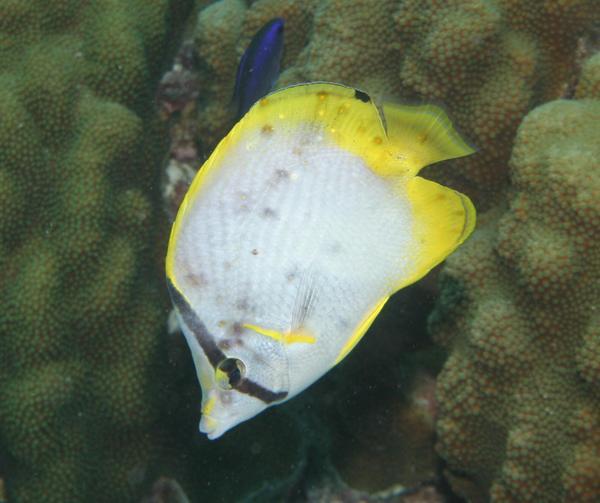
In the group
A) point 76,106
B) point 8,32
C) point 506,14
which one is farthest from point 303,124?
point 8,32

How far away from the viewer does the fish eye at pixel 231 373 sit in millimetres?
1444

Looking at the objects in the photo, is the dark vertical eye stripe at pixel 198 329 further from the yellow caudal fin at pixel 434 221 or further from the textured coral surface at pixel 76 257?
the textured coral surface at pixel 76 257

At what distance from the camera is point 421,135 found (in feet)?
4.83

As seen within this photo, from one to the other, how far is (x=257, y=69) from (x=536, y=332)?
1709 millimetres

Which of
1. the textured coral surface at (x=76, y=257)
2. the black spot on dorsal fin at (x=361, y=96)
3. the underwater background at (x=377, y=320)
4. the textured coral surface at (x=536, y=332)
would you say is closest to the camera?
the black spot on dorsal fin at (x=361, y=96)

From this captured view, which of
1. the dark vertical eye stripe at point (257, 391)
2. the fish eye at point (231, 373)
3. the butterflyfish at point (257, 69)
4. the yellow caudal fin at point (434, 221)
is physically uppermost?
the yellow caudal fin at point (434, 221)

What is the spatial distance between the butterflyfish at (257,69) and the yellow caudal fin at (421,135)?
1.25 m

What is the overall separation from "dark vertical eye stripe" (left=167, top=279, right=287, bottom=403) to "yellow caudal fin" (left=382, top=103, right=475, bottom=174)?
27.3 inches

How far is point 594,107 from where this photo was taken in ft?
7.41

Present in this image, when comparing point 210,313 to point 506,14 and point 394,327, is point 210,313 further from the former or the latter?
point 506,14

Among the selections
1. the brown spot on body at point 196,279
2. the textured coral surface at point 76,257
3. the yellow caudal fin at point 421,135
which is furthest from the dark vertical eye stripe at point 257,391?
the textured coral surface at point 76,257

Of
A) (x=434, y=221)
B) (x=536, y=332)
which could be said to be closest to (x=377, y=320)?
(x=536, y=332)

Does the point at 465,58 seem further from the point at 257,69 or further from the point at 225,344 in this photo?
the point at 225,344

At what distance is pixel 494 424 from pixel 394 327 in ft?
2.47
